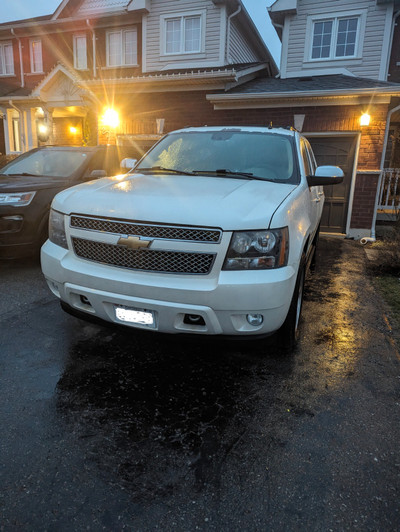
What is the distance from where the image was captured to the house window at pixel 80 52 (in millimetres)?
15148

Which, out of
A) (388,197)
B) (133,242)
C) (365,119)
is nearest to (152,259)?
(133,242)

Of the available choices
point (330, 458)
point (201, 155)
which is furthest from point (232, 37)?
point (330, 458)

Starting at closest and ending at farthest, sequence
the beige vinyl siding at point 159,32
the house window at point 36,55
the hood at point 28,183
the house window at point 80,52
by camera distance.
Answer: the hood at point 28,183 < the beige vinyl siding at point 159,32 < the house window at point 80,52 < the house window at point 36,55

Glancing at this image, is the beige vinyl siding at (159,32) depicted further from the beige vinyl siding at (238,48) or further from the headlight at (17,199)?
the headlight at (17,199)

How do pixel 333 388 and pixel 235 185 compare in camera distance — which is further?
pixel 235 185

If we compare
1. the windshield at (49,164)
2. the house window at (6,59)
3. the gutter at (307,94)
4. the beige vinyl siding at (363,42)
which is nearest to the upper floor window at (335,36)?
the beige vinyl siding at (363,42)

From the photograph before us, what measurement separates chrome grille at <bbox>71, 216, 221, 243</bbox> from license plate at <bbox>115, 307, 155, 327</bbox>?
1.71 ft

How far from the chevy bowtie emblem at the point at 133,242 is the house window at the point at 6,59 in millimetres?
19241

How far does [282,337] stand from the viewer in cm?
305

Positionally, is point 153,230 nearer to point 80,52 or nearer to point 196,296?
point 196,296

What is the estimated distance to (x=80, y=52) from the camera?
50.1ft

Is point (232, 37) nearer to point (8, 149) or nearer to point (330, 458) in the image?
point (8, 149)

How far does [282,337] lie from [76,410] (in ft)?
5.42

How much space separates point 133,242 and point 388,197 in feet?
31.7
